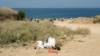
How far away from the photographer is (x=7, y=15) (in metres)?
18.9

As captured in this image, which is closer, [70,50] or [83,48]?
[70,50]

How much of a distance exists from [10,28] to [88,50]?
17.9 ft

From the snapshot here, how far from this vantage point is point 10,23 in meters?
18.1

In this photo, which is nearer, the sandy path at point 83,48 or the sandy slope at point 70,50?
the sandy slope at point 70,50

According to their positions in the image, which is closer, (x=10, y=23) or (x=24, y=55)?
(x=24, y=55)

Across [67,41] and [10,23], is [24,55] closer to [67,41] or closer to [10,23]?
[67,41]

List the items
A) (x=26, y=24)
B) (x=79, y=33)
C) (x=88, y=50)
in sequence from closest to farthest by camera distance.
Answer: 1. (x=88, y=50)
2. (x=26, y=24)
3. (x=79, y=33)

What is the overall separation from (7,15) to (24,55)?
22.4 feet

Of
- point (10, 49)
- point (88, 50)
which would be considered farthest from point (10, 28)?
point (88, 50)

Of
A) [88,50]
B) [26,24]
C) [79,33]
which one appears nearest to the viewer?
[88,50]

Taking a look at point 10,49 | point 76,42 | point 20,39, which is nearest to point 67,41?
point 76,42

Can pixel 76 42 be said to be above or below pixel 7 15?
below

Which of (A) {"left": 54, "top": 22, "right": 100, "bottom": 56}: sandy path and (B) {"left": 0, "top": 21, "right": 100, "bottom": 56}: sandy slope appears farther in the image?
(A) {"left": 54, "top": 22, "right": 100, "bottom": 56}: sandy path

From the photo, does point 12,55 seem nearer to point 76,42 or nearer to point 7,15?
point 76,42
